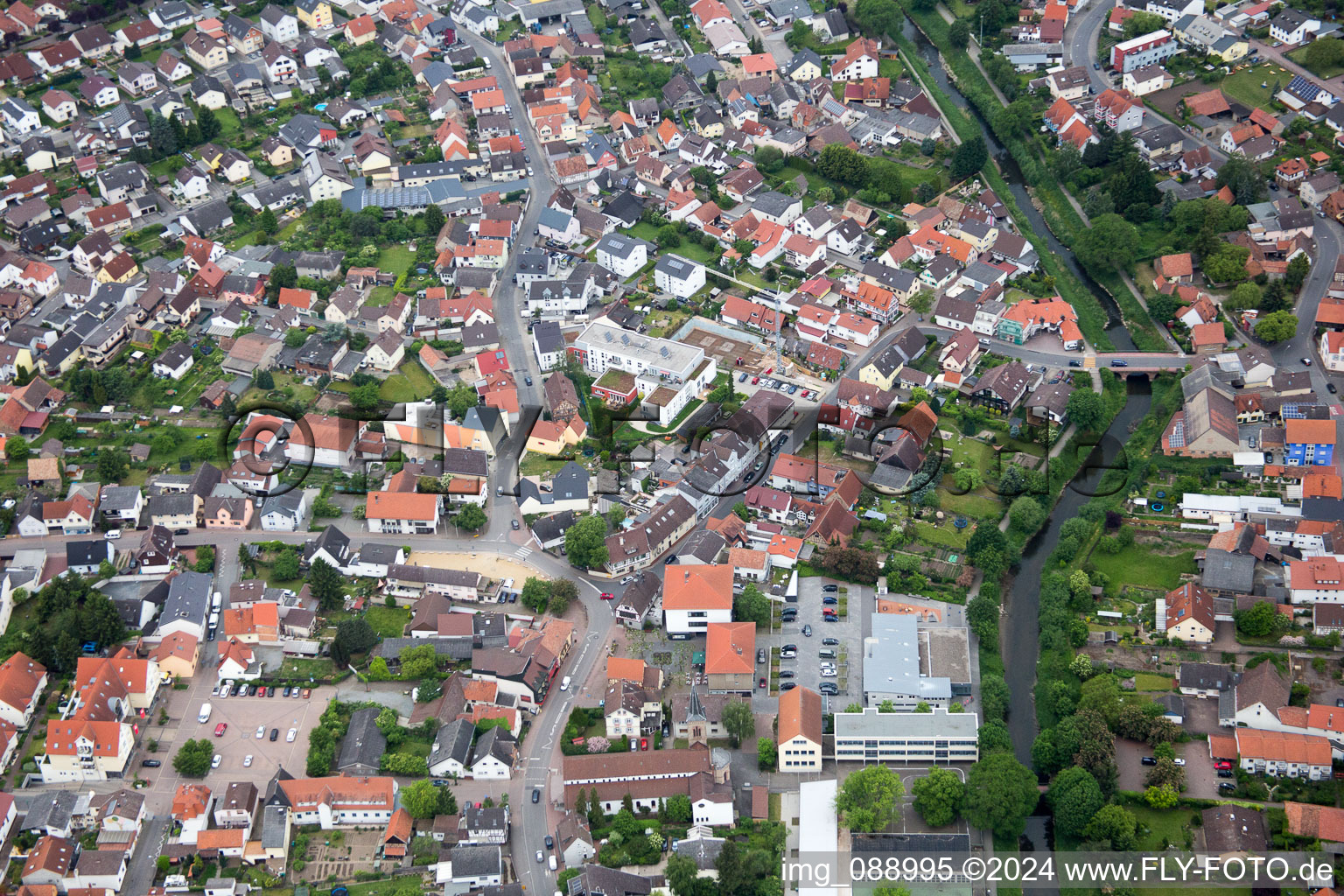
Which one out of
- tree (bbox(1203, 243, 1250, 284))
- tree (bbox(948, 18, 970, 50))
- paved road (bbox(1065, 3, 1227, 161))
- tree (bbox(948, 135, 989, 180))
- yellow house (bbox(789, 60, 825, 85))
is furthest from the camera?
tree (bbox(948, 18, 970, 50))

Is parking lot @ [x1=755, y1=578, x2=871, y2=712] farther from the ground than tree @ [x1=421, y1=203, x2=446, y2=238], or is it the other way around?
tree @ [x1=421, y1=203, x2=446, y2=238]

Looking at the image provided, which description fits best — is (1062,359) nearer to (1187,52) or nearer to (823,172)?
(823,172)

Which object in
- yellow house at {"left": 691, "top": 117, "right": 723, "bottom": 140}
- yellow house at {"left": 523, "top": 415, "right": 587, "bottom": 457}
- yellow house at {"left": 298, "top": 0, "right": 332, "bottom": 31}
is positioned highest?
yellow house at {"left": 298, "top": 0, "right": 332, "bottom": 31}

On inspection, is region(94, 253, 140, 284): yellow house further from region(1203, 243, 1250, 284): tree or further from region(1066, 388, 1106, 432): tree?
region(1203, 243, 1250, 284): tree

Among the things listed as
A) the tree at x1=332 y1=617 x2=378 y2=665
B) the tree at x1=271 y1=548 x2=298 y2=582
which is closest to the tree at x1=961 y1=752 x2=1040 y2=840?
the tree at x1=332 y1=617 x2=378 y2=665

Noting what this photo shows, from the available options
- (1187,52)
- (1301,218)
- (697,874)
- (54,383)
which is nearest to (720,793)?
(697,874)

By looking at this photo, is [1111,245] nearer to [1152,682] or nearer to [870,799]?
[1152,682]

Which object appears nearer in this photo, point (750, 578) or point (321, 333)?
point (750, 578)
